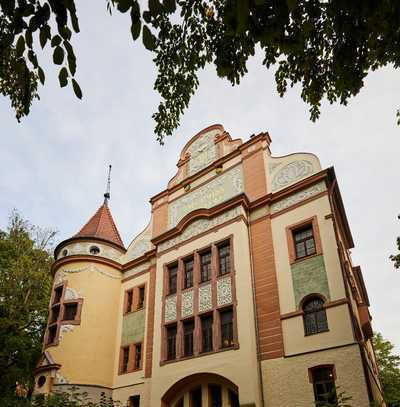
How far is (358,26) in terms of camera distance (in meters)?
5.32

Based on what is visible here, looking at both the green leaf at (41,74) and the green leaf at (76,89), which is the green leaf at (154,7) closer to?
the green leaf at (76,89)

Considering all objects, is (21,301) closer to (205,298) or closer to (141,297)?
(141,297)

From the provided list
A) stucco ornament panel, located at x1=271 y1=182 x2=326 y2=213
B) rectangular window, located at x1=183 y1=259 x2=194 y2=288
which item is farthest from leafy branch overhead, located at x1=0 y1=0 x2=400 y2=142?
rectangular window, located at x1=183 y1=259 x2=194 y2=288

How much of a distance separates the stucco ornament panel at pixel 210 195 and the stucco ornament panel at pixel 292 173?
73.3 inches

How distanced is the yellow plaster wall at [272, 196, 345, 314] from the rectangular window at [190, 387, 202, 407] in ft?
15.9

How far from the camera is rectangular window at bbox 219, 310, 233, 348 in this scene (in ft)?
50.6

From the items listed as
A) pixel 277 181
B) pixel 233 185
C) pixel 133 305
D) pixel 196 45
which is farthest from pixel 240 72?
pixel 133 305

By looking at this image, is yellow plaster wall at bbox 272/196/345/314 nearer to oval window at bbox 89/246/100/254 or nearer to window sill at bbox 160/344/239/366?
window sill at bbox 160/344/239/366

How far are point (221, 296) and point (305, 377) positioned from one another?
462 cm

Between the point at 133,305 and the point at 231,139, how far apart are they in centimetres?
1036

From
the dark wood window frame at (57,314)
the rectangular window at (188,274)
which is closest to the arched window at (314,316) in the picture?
the rectangular window at (188,274)

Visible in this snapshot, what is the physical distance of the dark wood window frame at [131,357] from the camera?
1900cm

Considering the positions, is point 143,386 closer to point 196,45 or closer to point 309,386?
point 309,386

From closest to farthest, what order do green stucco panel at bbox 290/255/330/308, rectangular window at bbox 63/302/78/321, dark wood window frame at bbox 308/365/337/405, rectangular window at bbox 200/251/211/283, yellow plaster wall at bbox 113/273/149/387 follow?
dark wood window frame at bbox 308/365/337/405 → green stucco panel at bbox 290/255/330/308 → rectangular window at bbox 200/251/211/283 → yellow plaster wall at bbox 113/273/149/387 → rectangular window at bbox 63/302/78/321
